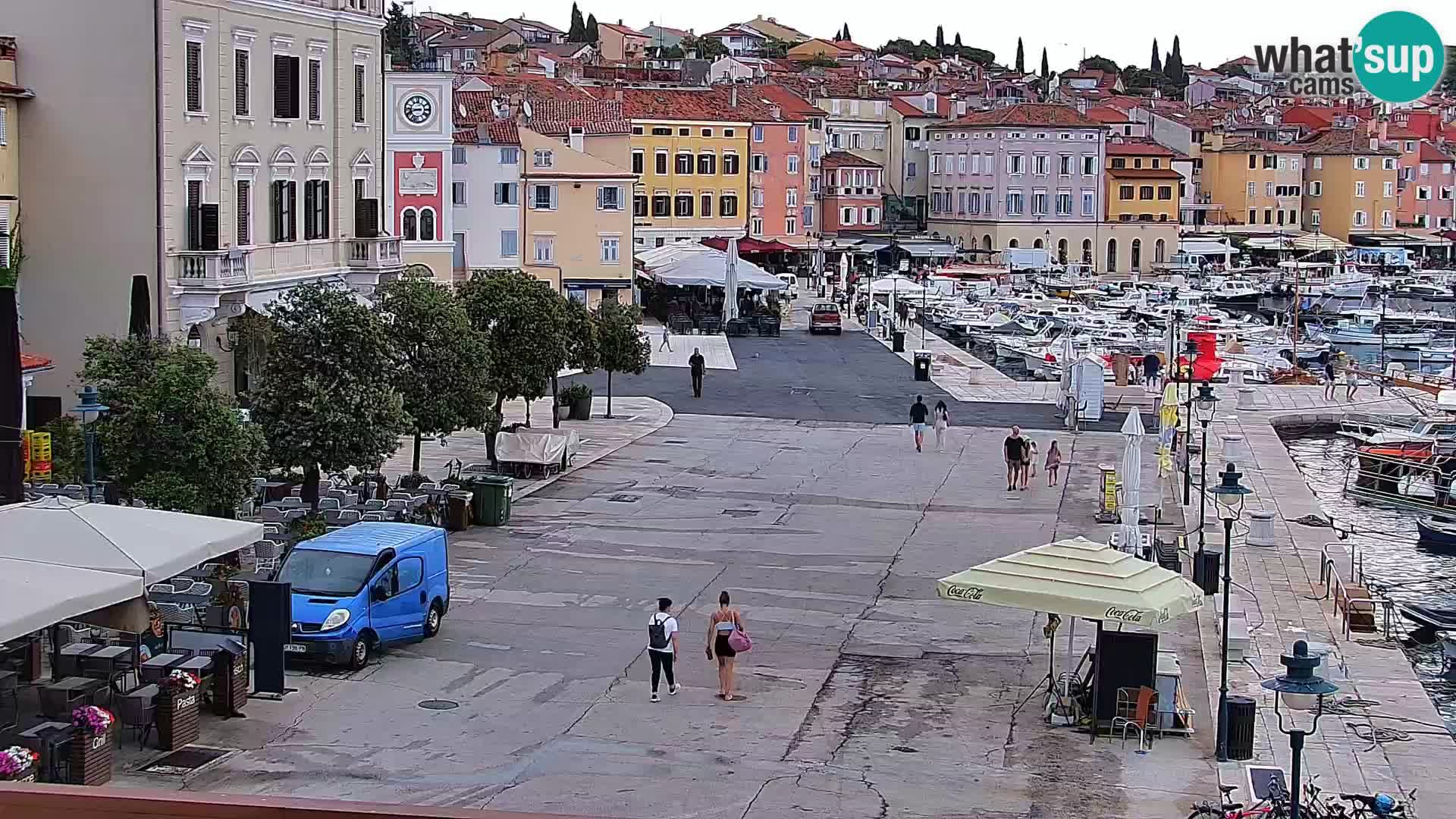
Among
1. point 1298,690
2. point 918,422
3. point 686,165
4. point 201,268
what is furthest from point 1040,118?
point 1298,690

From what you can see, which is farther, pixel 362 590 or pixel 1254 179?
pixel 1254 179

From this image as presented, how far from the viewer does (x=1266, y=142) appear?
143 m

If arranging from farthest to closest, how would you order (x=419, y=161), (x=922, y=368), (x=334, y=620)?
(x=419, y=161), (x=922, y=368), (x=334, y=620)

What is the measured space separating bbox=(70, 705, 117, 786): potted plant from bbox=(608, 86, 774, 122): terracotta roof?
8052 cm

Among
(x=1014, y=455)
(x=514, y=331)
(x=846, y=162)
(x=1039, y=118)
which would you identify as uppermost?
(x=1039, y=118)

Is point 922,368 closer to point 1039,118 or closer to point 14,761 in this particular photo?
Result: point 14,761

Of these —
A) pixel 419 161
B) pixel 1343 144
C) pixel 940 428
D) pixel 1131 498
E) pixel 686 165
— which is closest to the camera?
pixel 1131 498

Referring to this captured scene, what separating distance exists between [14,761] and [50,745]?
32.1 inches

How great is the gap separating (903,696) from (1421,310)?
85.0 metres

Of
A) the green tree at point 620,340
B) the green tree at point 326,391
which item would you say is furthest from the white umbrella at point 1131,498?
the green tree at point 620,340

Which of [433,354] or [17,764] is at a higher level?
[433,354]

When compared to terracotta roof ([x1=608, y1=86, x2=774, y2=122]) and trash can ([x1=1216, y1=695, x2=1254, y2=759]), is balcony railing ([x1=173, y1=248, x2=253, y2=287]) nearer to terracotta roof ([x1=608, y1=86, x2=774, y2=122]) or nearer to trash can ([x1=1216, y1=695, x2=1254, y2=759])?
trash can ([x1=1216, y1=695, x2=1254, y2=759])

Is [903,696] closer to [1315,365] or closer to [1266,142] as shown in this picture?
[1315,365]

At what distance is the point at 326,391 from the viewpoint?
25.8 metres
